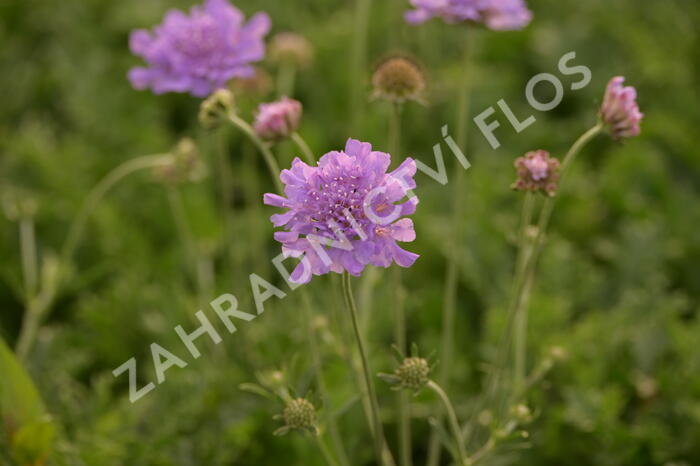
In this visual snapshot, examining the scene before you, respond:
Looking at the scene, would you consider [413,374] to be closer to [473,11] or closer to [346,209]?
[346,209]

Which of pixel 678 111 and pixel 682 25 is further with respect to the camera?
pixel 682 25

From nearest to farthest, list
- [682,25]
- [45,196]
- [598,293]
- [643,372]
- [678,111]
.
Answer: [643,372] → [598,293] → [45,196] → [678,111] → [682,25]

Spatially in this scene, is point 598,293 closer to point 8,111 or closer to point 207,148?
point 207,148

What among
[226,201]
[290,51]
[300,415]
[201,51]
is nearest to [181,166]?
[226,201]

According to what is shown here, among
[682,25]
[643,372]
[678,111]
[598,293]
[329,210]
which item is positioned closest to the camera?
[329,210]

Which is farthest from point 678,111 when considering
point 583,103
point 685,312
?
point 685,312

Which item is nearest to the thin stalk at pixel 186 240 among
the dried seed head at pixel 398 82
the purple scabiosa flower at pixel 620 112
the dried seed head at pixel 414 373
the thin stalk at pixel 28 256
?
the thin stalk at pixel 28 256

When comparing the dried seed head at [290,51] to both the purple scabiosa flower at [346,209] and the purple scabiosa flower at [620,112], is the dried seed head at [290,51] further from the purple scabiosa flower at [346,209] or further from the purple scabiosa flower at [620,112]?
the purple scabiosa flower at [346,209]
